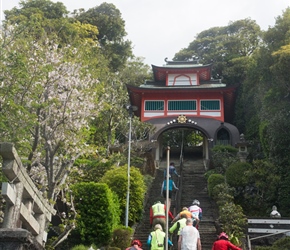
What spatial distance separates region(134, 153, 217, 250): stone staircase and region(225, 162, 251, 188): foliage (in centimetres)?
136

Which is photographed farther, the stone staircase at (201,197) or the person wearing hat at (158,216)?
the stone staircase at (201,197)

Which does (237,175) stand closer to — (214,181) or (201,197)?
(214,181)

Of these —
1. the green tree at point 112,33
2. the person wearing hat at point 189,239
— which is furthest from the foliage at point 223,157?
the green tree at point 112,33

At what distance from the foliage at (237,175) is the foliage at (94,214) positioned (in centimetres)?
709

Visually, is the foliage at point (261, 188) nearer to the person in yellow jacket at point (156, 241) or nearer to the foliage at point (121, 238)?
the foliage at point (121, 238)

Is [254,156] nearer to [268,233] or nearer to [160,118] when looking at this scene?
[160,118]

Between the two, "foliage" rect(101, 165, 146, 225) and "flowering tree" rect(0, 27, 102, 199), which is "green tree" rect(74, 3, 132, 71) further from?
"flowering tree" rect(0, 27, 102, 199)

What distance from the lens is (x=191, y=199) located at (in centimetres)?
1944

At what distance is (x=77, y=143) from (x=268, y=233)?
6.94 m

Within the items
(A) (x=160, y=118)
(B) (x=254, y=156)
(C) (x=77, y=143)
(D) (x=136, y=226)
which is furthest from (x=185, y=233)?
(A) (x=160, y=118)

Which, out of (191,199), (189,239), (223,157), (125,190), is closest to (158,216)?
(189,239)

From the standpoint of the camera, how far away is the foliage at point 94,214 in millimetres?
14875

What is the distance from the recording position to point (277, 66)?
22.6 meters

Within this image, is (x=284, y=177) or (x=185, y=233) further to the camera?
(x=284, y=177)
